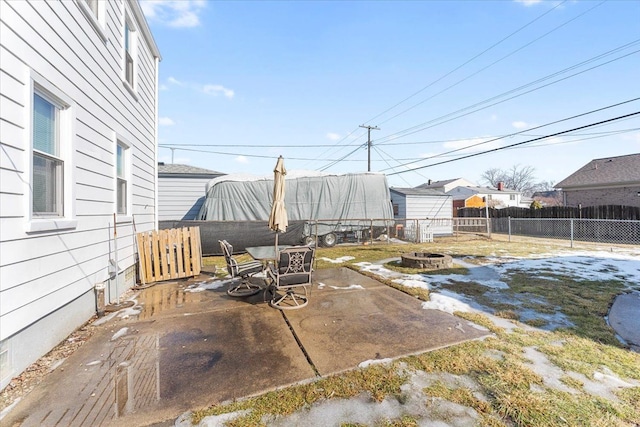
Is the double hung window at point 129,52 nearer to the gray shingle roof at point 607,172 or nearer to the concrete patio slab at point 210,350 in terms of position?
the concrete patio slab at point 210,350

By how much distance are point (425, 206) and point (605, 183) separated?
11.6 metres

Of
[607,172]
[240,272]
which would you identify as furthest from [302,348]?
[607,172]

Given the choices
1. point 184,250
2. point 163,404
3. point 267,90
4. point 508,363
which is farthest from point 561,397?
point 267,90

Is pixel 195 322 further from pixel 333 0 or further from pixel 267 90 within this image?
pixel 267 90

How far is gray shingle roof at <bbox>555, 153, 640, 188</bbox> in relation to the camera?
17031 mm

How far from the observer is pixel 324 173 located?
42.0 feet

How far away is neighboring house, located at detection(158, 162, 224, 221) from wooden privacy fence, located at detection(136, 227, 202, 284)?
7.09 m

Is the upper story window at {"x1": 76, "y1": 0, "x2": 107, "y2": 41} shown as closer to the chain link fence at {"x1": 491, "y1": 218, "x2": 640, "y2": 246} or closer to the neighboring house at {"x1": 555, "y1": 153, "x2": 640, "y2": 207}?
the chain link fence at {"x1": 491, "y1": 218, "x2": 640, "y2": 246}

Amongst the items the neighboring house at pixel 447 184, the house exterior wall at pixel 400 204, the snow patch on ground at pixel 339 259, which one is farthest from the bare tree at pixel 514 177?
the snow patch on ground at pixel 339 259

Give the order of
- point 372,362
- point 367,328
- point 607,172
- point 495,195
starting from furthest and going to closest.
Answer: point 495,195
point 607,172
point 367,328
point 372,362

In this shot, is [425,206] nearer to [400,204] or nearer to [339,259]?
[400,204]

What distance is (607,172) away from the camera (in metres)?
18.6

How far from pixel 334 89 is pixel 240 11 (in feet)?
27.4

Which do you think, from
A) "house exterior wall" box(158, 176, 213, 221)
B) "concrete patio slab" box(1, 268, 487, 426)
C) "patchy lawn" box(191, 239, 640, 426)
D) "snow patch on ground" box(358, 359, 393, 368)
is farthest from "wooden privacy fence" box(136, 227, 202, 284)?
"house exterior wall" box(158, 176, 213, 221)
